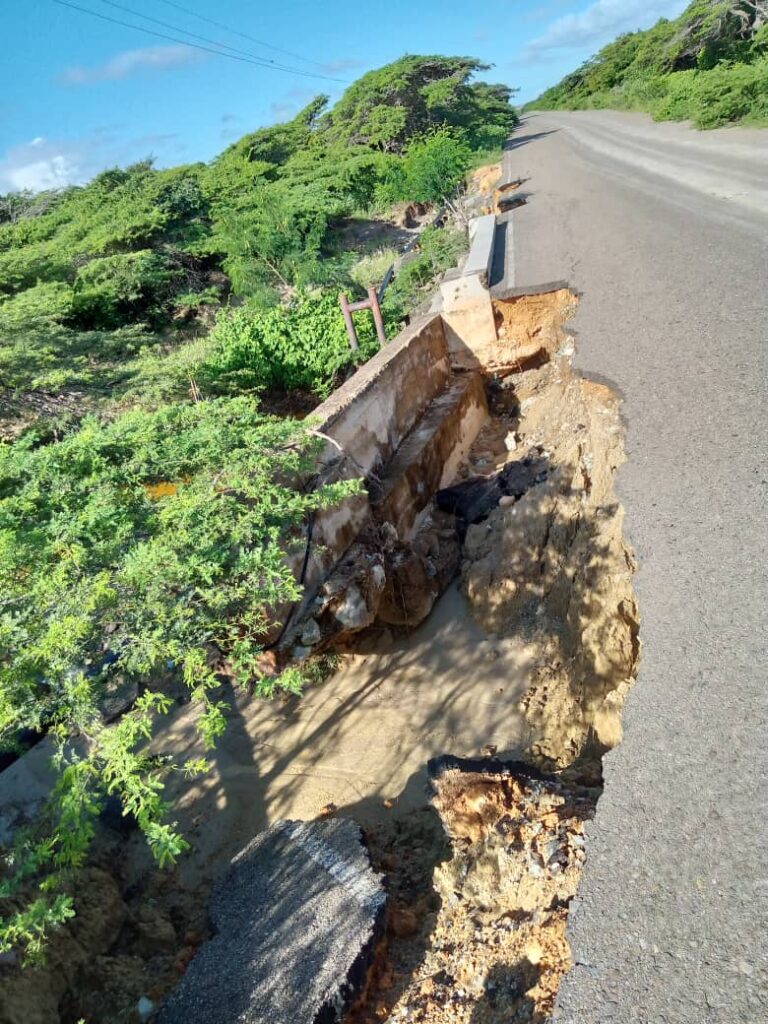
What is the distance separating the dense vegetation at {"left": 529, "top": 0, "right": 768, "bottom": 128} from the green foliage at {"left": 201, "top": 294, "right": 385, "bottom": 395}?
12.7m

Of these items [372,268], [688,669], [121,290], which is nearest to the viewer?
[688,669]

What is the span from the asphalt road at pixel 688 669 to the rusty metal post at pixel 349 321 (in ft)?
11.3

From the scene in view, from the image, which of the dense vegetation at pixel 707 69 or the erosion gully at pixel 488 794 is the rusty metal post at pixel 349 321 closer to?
the erosion gully at pixel 488 794

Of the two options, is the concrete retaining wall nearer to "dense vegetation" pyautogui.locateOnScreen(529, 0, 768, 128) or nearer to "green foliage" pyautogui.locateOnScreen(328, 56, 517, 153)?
"dense vegetation" pyautogui.locateOnScreen(529, 0, 768, 128)

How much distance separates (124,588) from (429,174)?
20.9 m

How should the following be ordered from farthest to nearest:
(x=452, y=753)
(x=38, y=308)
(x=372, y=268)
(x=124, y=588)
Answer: (x=372, y=268), (x=38, y=308), (x=452, y=753), (x=124, y=588)

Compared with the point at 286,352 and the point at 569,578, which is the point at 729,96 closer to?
the point at 286,352

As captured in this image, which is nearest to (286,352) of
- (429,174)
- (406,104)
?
(429,174)

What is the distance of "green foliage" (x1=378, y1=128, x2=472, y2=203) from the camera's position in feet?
67.2

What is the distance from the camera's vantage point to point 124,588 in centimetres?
330

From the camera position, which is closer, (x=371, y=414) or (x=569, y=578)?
(x=569, y=578)

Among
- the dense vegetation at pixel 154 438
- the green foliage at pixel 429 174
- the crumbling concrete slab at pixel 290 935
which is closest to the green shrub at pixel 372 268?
the dense vegetation at pixel 154 438

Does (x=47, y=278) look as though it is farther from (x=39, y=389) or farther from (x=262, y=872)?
(x=262, y=872)

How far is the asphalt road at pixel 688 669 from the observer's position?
186cm
